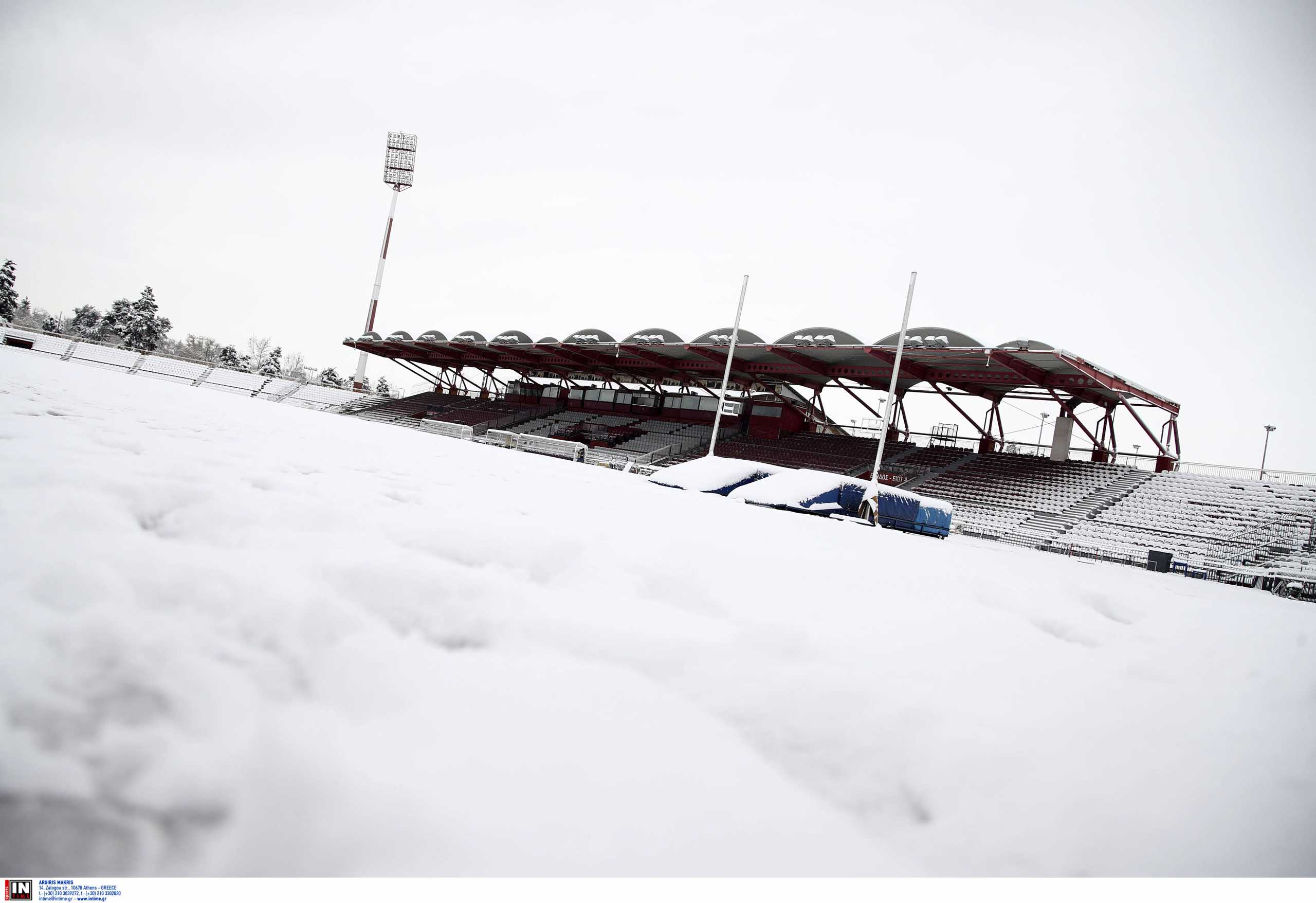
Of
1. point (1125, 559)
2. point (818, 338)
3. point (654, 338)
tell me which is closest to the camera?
point (1125, 559)

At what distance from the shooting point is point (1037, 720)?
1.49 metres

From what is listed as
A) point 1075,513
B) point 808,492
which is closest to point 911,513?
point 808,492

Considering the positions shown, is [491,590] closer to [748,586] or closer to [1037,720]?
[748,586]

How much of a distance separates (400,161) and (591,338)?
29.1 metres

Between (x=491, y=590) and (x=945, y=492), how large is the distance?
26186 millimetres

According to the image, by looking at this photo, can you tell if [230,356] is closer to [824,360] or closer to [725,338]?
[725,338]

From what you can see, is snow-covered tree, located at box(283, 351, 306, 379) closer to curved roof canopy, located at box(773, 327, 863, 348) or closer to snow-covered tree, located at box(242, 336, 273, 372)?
snow-covered tree, located at box(242, 336, 273, 372)

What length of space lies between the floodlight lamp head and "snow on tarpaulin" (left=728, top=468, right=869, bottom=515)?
4760cm

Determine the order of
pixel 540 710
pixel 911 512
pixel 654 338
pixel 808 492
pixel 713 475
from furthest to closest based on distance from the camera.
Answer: pixel 654 338
pixel 911 512
pixel 808 492
pixel 713 475
pixel 540 710

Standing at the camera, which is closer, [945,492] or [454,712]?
[454,712]

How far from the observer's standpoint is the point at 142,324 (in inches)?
2351
